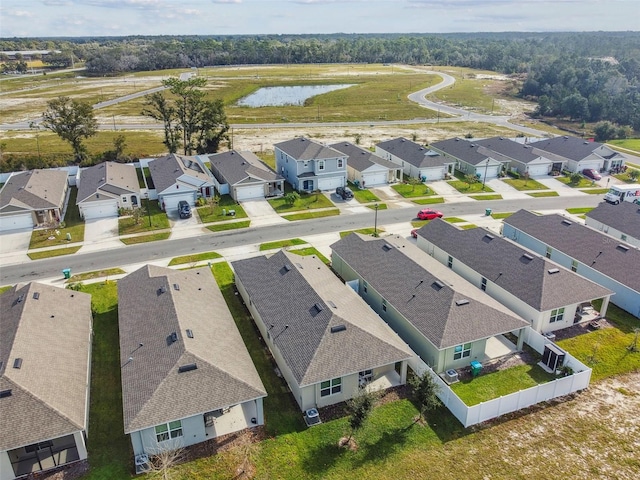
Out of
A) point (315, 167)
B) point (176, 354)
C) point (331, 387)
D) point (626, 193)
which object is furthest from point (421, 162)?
point (176, 354)

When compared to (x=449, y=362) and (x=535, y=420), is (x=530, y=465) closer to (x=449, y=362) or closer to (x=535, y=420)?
(x=535, y=420)

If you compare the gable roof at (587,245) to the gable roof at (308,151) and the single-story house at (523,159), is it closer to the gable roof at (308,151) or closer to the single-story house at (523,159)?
the gable roof at (308,151)

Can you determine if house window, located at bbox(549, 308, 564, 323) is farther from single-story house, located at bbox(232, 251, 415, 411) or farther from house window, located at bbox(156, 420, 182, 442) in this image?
house window, located at bbox(156, 420, 182, 442)

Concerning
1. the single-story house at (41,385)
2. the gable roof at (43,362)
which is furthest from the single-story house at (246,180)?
the single-story house at (41,385)

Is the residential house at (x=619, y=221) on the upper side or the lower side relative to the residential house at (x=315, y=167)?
lower

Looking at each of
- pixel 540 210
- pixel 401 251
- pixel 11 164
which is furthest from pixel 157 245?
pixel 540 210

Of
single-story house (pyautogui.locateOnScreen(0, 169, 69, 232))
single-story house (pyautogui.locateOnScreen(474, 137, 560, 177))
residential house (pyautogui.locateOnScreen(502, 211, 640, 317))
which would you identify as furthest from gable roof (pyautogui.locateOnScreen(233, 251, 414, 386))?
single-story house (pyautogui.locateOnScreen(474, 137, 560, 177))
